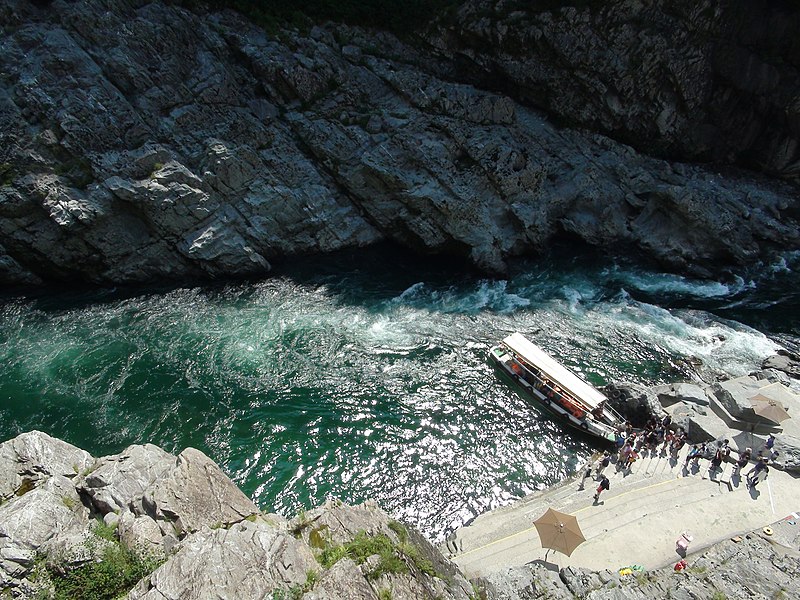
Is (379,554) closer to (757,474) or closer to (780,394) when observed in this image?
(757,474)

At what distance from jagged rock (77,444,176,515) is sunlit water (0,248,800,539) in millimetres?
5968

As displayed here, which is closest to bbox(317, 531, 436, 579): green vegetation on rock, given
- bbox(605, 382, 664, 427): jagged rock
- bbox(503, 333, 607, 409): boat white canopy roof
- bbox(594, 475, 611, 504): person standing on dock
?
bbox(594, 475, 611, 504): person standing on dock

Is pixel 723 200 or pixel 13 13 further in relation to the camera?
pixel 723 200

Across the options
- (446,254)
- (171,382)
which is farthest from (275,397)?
(446,254)

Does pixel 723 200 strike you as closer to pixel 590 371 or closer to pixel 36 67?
pixel 590 371

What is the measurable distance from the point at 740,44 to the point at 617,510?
48.7 metres

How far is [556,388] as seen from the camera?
1173 inches

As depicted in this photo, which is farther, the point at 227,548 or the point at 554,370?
the point at 554,370

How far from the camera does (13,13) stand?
124ft

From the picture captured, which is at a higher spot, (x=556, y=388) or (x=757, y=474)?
(x=556, y=388)

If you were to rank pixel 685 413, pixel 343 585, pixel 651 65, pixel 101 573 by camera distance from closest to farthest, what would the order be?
pixel 101 573, pixel 343 585, pixel 685 413, pixel 651 65

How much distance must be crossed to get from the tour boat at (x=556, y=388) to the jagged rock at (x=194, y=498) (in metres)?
18.5

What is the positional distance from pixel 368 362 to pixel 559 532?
16.4 m

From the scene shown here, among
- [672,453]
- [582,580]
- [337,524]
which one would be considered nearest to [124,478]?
[337,524]
